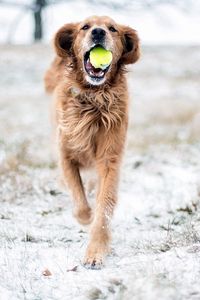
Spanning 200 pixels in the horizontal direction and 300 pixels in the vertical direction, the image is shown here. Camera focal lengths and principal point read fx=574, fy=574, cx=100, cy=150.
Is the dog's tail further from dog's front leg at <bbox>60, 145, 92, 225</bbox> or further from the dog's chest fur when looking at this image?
dog's front leg at <bbox>60, 145, 92, 225</bbox>

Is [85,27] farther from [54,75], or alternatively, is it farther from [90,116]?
[54,75]

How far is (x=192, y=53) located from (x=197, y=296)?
19.9 metres

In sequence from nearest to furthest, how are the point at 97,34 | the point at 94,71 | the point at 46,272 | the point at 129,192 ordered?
the point at 46,272, the point at 97,34, the point at 94,71, the point at 129,192

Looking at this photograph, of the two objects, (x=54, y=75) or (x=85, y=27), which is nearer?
(x=85, y=27)

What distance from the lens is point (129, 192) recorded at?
6.71m

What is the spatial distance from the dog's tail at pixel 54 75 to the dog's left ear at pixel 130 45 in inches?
38.7

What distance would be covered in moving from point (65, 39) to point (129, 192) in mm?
2135

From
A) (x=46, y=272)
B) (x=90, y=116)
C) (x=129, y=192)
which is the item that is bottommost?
(x=129, y=192)

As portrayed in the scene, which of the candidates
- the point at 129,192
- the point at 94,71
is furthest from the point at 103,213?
the point at 129,192

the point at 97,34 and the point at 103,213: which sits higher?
the point at 97,34

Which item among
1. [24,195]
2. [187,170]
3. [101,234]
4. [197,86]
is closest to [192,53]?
[197,86]

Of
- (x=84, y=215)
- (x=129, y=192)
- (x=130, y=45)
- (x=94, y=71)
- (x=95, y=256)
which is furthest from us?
(x=129, y=192)

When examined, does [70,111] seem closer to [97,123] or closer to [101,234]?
[97,123]

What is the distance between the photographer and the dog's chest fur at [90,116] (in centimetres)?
502
